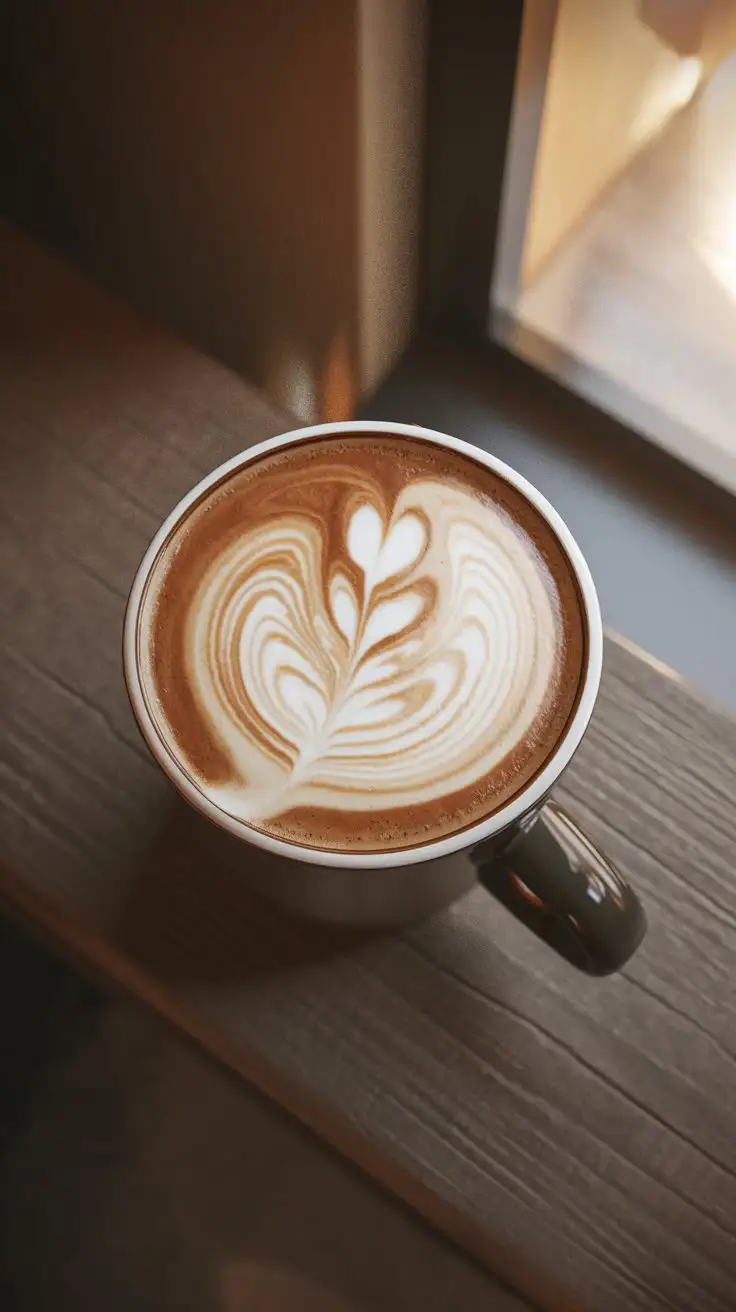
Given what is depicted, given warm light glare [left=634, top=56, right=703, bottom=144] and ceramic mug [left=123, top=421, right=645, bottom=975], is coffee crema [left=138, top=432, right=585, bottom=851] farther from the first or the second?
warm light glare [left=634, top=56, right=703, bottom=144]

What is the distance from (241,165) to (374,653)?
1.11ft

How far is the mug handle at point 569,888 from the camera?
465mm

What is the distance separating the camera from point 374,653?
1.54 feet

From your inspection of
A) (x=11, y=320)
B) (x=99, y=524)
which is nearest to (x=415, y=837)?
(x=99, y=524)

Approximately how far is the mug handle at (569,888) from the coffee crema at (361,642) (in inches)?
1.4

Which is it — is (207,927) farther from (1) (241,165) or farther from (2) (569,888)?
(1) (241,165)

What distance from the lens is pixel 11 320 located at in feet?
2.13

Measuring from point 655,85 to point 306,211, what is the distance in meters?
0.26

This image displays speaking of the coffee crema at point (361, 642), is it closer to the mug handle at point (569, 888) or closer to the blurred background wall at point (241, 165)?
the mug handle at point (569, 888)

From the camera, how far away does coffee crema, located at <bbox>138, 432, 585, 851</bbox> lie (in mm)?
447

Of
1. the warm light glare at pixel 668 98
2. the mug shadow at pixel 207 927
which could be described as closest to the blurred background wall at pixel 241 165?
the warm light glare at pixel 668 98

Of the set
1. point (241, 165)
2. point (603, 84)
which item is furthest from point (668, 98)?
point (241, 165)

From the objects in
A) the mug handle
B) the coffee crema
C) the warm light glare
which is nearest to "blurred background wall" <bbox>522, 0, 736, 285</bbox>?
the warm light glare

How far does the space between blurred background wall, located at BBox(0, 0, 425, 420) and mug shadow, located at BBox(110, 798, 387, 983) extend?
34 cm
